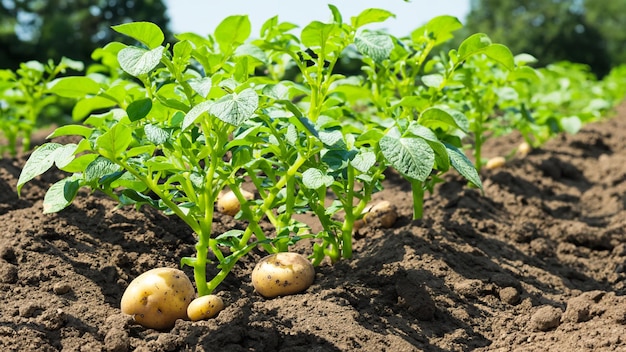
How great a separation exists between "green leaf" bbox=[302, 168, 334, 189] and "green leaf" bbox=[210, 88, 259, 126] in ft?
1.11

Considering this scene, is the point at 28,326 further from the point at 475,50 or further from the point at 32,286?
the point at 475,50

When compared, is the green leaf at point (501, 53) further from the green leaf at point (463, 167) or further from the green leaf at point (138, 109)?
the green leaf at point (138, 109)

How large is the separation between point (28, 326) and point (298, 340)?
775 millimetres

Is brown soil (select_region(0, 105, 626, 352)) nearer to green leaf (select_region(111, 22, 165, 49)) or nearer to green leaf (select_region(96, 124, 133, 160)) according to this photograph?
green leaf (select_region(96, 124, 133, 160))

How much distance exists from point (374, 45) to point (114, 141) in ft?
2.91

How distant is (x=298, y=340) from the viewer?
2.13 m

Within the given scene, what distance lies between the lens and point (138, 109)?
2.08 m

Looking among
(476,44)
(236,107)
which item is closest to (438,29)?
(476,44)

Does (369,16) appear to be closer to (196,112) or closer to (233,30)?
(233,30)

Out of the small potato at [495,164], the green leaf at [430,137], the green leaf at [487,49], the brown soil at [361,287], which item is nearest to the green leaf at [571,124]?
→ the small potato at [495,164]

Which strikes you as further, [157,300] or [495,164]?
[495,164]

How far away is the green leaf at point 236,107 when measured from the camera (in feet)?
6.30

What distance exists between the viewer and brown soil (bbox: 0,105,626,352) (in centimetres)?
213

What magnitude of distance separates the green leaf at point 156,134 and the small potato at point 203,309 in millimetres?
516
